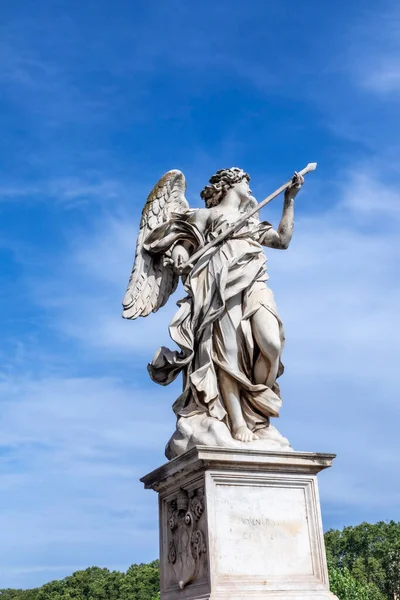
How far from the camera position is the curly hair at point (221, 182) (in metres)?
9.02

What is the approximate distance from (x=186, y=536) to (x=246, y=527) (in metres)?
0.68

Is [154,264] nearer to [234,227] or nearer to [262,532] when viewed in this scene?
[234,227]

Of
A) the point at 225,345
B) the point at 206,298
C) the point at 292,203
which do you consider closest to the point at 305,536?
the point at 225,345

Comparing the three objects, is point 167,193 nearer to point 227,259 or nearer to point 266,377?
point 227,259

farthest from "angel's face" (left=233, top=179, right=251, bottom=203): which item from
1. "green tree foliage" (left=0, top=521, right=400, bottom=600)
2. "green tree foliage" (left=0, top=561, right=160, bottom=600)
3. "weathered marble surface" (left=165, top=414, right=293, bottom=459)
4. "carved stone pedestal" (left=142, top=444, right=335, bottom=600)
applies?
"green tree foliage" (left=0, top=561, right=160, bottom=600)

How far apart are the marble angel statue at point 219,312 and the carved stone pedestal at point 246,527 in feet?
1.01

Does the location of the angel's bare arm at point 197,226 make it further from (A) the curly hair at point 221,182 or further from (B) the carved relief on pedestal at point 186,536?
(B) the carved relief on pedestal at point 186,536

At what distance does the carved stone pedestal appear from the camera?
682 centimetres

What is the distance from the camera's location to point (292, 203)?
8.86 m

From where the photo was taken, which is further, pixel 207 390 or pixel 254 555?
pixel 207 390

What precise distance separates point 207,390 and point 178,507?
1.20 meters

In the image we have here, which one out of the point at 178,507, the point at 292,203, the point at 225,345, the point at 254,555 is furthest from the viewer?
the point at 292,203

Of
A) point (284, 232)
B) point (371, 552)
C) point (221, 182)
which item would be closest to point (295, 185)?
point (284, 232)

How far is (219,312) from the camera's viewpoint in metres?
8.00
